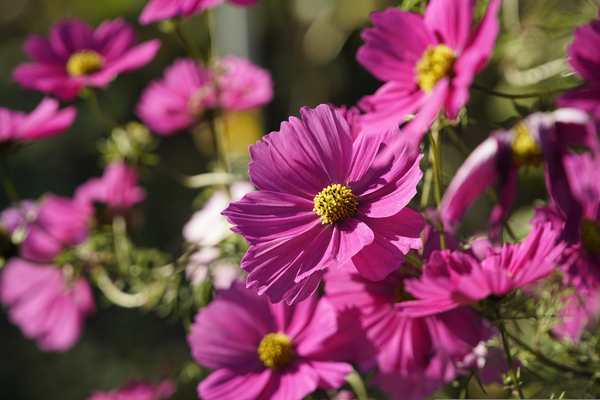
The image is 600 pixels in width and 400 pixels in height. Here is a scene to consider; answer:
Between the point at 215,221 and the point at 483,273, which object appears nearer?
the point at 483,273

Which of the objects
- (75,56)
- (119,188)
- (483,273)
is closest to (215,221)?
(119,188)

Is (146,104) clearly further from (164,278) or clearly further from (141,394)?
(141,394)

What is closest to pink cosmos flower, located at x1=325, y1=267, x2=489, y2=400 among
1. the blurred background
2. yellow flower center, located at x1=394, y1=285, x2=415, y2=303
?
yellow flower center, located at x1=394, y1=285, x2=415, y2=303

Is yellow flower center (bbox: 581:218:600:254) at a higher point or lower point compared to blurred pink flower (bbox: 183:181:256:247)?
higher

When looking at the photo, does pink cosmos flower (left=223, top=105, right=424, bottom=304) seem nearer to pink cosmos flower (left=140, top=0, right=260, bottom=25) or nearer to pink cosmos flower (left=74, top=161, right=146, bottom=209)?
pink cosmos flower (left=140, top=0, right=260, bottom=25)

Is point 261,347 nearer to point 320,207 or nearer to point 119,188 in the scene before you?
point 320,207

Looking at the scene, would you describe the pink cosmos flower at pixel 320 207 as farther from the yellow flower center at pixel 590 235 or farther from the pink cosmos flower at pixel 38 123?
the pink cosmos flower at pixel 38 123
